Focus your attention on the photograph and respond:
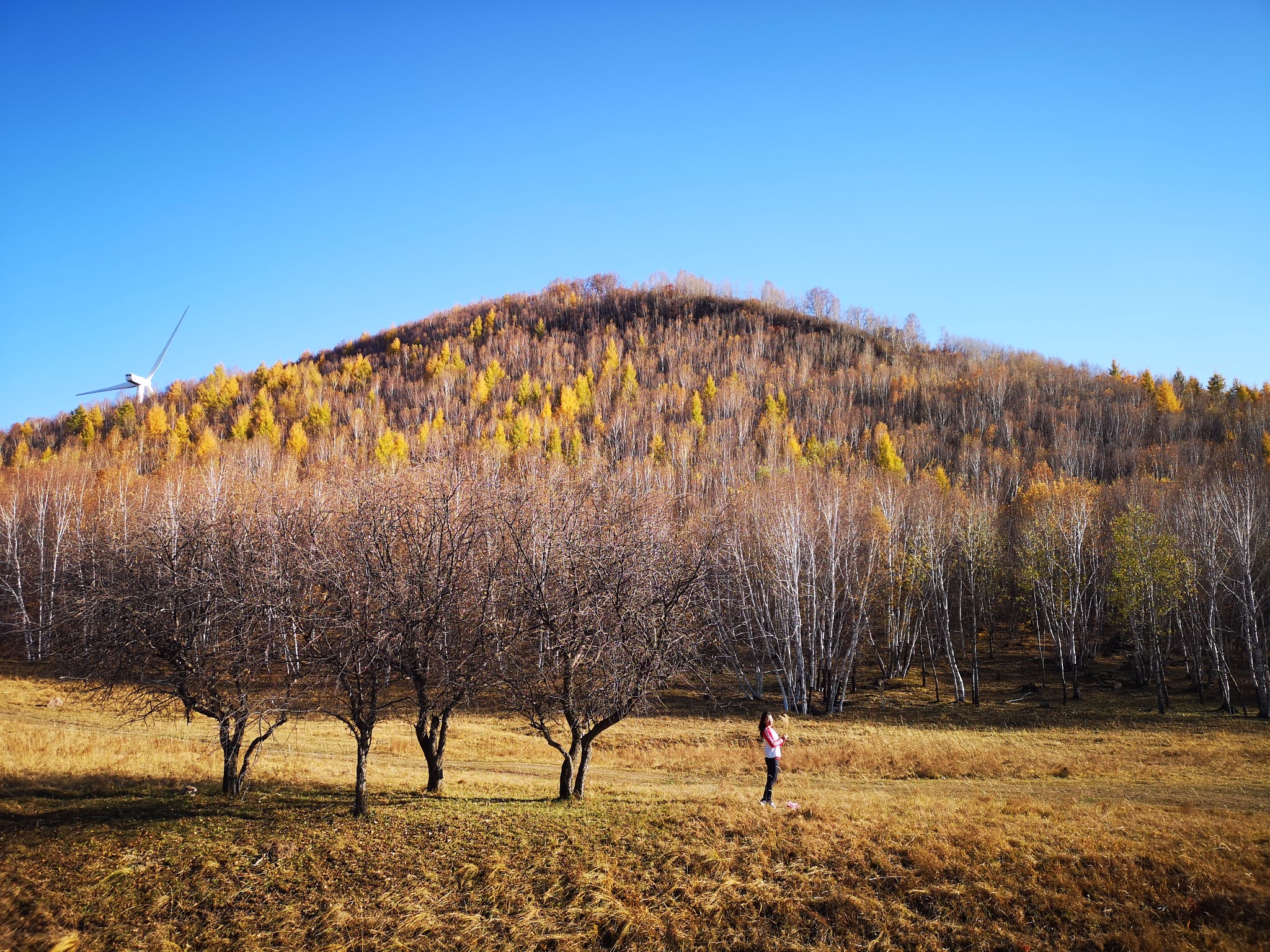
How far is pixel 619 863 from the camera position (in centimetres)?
1335

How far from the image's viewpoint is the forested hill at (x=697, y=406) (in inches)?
3187

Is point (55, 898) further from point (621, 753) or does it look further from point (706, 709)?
point (706, 709)

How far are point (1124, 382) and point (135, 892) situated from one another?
130 meters

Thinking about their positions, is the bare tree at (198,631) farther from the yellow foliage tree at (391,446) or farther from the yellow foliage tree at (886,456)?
the yellow foliage tree at (886,456)

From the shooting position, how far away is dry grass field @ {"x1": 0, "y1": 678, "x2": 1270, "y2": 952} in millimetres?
11234

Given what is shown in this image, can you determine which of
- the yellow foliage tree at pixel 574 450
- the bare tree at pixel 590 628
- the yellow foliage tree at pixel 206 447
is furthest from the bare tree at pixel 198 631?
the yellow foliage tree at pixel 206 447

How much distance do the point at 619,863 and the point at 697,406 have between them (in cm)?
9066

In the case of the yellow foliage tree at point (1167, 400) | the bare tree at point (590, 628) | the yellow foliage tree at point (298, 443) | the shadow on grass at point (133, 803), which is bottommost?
the shadow on grass at point (133, 803)

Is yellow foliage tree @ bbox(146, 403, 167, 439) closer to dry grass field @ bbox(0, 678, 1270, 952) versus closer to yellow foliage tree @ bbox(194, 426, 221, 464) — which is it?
yellow foliage tree @ bbox(194, 426, 221, 464)

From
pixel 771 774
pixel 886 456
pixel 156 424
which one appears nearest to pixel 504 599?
pixel 771 774

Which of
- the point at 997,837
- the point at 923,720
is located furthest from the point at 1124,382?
the point at 997,837

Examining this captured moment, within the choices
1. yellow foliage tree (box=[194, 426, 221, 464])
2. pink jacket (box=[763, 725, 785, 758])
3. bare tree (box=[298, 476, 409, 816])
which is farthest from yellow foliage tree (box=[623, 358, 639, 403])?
pink jacket (box=[763, 725, 785, 758])

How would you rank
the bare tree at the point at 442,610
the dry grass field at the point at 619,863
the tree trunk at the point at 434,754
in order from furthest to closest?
1. the tree trunk at the point at 434,754
2. the bare tree at the point at 442,610
3. the dry grass field at the point at 619,863

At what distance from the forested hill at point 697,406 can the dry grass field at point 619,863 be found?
52.1 meters
